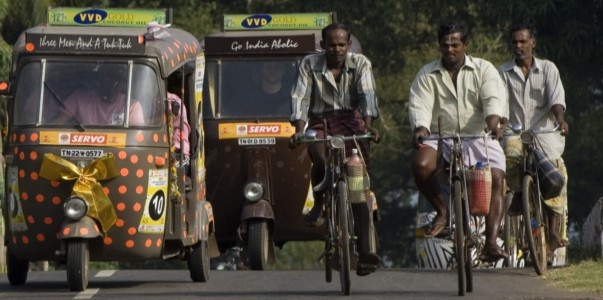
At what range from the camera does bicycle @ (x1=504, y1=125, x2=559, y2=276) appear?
58.5 feet

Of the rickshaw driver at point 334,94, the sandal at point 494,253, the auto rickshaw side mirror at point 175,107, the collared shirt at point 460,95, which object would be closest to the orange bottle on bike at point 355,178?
the rickshaw driver at point 334,94

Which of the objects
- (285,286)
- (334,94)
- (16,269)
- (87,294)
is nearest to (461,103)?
(334,94)

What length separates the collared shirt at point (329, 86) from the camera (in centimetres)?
1588

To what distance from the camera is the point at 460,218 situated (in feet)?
49.4

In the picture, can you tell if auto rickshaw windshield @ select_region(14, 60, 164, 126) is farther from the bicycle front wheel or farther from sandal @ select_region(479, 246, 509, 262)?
the bicycle front wheel

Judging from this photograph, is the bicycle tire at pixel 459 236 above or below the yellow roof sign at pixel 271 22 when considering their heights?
below

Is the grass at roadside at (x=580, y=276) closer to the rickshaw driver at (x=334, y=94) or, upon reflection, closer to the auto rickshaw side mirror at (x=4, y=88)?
the rickshaw driver at (x=334, y=94)

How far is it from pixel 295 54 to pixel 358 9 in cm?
1940

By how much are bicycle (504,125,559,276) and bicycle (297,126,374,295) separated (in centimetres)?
277

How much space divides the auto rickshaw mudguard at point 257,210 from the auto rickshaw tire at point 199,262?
136 inches

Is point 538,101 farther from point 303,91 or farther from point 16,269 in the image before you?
point 16,269

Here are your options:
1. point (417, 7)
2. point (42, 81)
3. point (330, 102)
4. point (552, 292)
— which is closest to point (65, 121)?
point (42, 81)

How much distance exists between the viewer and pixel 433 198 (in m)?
15.8

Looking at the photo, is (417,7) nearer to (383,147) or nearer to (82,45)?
(383,147)
